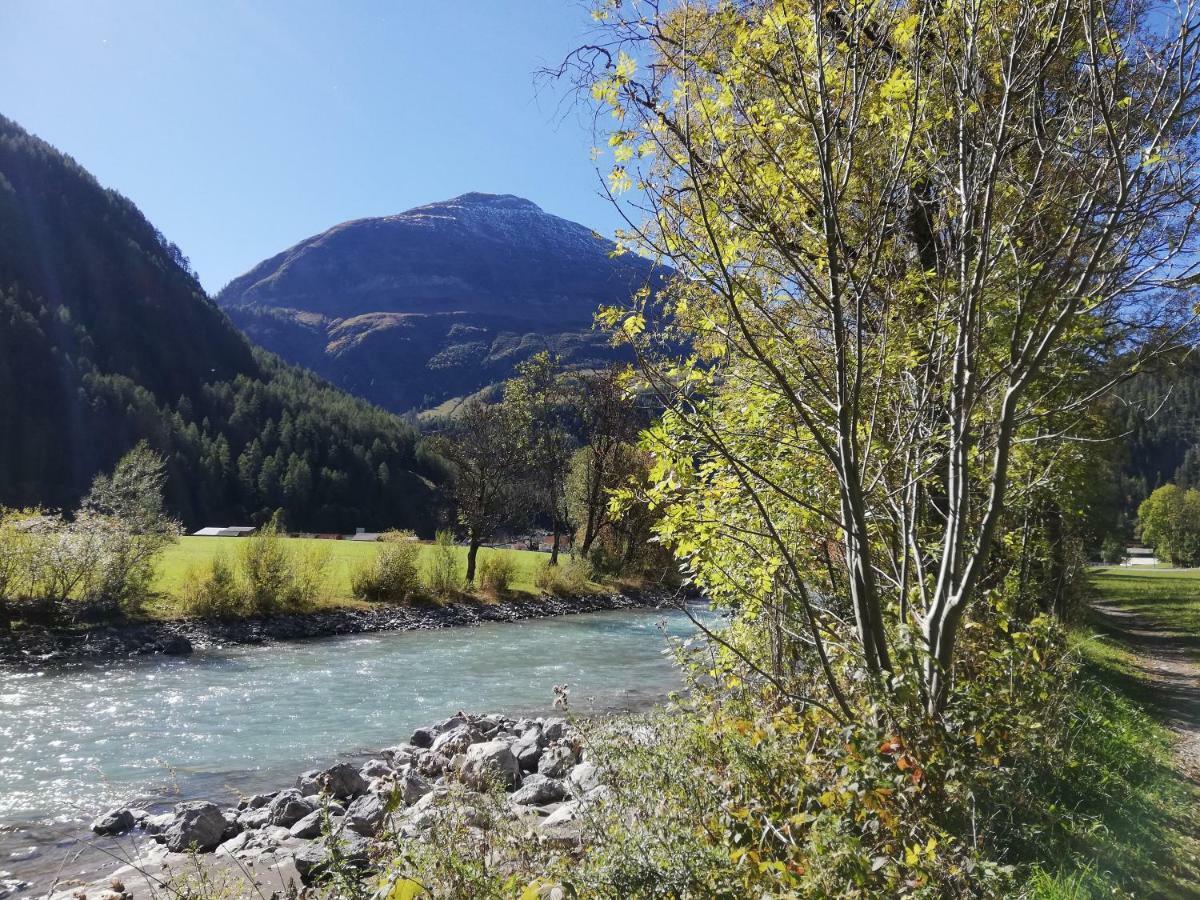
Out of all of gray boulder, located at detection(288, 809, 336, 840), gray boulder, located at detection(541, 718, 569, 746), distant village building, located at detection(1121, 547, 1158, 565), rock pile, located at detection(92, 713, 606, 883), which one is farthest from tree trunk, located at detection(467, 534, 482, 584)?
distant village building, located at detection(1121, 547, 1158, 565)

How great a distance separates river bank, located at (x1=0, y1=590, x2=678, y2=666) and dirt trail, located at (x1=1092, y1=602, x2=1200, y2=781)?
765 cm

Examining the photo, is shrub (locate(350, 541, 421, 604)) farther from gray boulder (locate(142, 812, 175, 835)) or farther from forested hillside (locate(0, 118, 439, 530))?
forested hillside (locate(0, 118, 439, 530))

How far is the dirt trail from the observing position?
860 centimetres

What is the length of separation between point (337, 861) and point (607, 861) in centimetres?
107

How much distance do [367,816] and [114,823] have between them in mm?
3145

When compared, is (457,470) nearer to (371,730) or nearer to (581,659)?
(581,659)

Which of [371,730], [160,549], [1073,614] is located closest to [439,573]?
[160,549]

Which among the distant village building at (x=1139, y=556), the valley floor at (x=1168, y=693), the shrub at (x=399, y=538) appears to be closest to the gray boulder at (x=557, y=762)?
the valley floor at (x=1168, y=693)

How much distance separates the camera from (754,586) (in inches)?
228

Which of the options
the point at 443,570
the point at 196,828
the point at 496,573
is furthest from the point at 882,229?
the point at 496,573

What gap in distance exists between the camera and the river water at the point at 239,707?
9.05 metres

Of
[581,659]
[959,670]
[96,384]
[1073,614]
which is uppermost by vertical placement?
[96,384]

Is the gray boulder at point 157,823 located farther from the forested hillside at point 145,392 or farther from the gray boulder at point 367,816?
the forested hillside at point 145,392

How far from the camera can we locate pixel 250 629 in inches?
905
